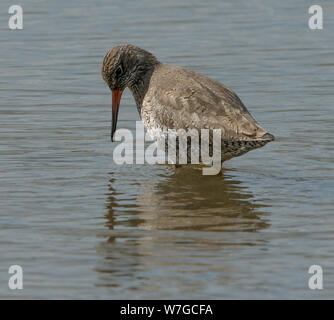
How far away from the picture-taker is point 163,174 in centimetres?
1109

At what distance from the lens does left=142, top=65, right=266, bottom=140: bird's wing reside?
389 inches

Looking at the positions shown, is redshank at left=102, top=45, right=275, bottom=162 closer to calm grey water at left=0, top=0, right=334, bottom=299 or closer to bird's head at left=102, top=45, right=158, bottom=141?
bird's head at left=102, top=45, right=158, bottom=141

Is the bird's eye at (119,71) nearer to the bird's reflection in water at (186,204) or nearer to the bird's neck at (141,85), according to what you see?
the bird's neck at (141,85)

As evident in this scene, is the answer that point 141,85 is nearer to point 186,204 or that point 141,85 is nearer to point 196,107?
point 196,107

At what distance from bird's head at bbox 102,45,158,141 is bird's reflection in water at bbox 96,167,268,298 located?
3.59 ft

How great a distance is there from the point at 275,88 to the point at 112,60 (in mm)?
4077

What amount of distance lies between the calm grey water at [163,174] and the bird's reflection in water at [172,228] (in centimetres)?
2

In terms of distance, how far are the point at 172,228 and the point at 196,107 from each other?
6.13 ft

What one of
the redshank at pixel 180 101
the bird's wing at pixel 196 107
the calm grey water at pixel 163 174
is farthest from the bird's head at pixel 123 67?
the calm grey water at pixel 163 174

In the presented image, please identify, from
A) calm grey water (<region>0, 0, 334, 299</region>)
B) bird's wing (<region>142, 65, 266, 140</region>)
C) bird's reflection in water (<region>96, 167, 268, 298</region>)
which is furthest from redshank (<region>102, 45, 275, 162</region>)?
calm grey water (<region>0, 0, 334, 299</region>)

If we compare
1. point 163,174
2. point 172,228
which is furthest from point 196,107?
point 172,228

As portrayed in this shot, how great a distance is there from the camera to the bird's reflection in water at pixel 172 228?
7547 millimetres

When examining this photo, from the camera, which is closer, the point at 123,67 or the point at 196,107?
the point at 196,107
